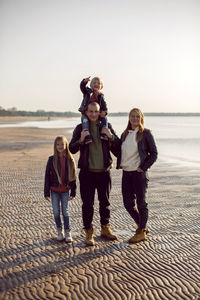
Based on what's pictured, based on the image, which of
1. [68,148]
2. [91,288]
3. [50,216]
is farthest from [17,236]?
[91,288]

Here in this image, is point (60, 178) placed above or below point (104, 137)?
below

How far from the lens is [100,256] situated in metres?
4.71

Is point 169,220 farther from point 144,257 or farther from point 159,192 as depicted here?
point 159,192

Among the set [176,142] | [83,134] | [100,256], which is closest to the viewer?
[100,256]

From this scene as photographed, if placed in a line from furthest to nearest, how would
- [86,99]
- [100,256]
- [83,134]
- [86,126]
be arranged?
[86,99] → [86,126] → [83,134] → [100,256]

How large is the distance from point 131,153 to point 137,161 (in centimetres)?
15

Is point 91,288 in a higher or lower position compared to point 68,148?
lower

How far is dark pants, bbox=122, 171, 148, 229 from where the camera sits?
518 centimetres

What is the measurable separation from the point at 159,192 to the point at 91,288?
5131 mm

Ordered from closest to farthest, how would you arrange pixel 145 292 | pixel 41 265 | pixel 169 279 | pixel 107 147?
pixel 145 292 < pixel 169 279 < pixel 41 265 < pixel 107 147

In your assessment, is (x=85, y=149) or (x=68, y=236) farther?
(x=68, y=236)

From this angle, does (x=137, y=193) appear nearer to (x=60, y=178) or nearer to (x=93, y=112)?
(x=60, y=178)

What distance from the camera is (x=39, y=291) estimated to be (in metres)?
3.80

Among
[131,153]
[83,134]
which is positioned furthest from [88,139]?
[131,153]
